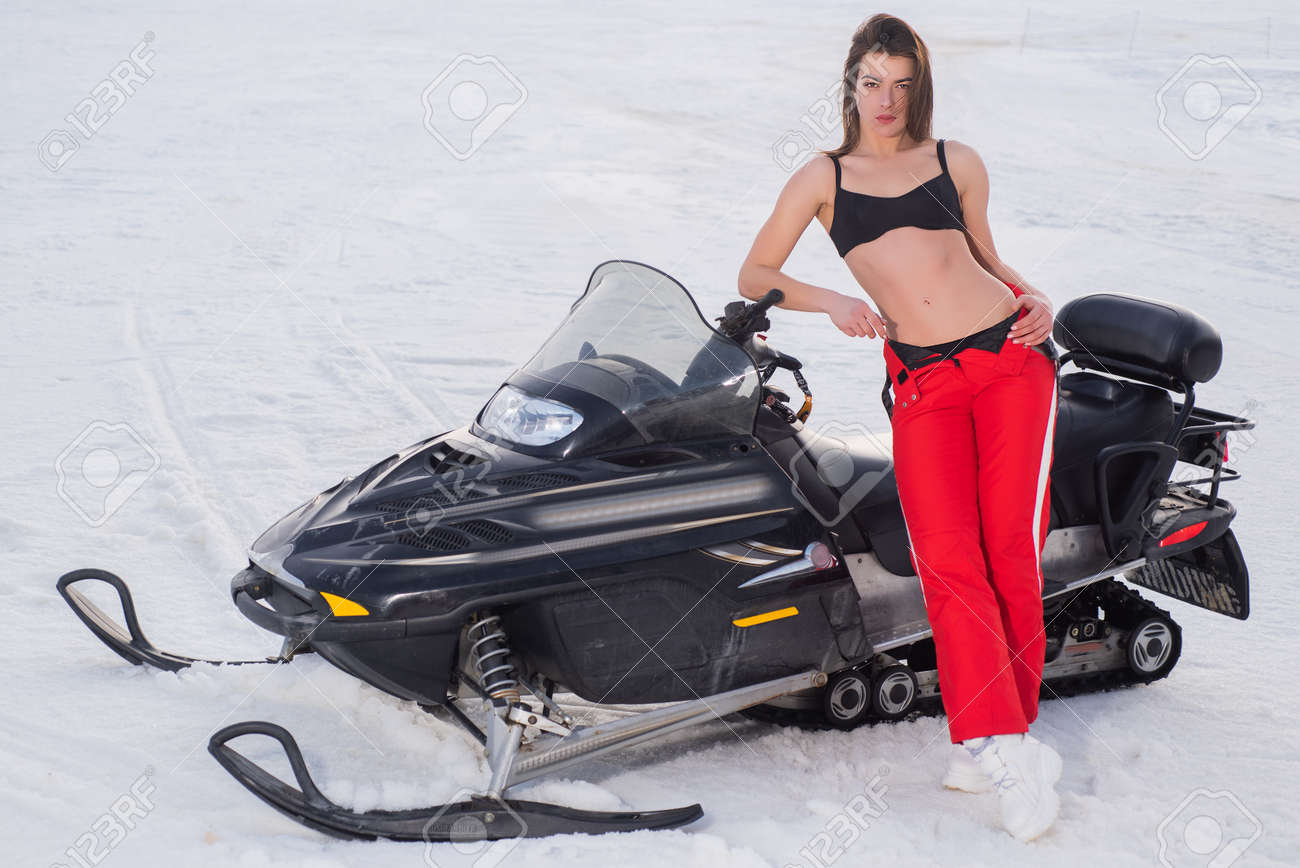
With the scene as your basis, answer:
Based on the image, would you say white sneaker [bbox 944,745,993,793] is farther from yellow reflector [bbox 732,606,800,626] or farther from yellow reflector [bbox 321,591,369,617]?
yellow reflector [bbox 321,591,369,617]

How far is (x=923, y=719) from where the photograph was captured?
3383 millimetres

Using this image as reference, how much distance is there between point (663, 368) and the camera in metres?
2.92

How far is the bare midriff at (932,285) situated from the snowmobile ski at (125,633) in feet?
6.31

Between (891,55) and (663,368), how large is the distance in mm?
937

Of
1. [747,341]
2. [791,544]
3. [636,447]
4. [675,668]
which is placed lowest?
[675,668]

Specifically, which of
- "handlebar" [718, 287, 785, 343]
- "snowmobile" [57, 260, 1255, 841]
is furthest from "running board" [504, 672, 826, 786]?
"handlebar" [718, 287, 785, 343]

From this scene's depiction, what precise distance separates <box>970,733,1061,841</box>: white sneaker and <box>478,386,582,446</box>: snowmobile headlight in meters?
1.21

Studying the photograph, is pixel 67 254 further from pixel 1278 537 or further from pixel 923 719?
pixel 1278 537

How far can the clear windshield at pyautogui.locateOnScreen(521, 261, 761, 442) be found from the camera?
2.90 meters

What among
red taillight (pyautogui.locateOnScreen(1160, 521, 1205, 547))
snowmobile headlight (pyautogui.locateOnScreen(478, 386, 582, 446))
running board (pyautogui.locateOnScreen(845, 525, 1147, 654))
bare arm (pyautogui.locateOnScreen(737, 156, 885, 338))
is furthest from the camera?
red taillight (pyautogui.locateOnScreen(1160, 521, 1205, 547))

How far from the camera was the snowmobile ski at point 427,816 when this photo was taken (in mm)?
2693

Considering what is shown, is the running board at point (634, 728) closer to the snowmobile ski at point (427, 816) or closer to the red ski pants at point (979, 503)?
the snowmobile ski at point (427, 816)

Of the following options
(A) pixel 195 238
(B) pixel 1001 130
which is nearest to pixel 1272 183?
(B) pixel 1001 130

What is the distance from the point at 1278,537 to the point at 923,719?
1955mm
